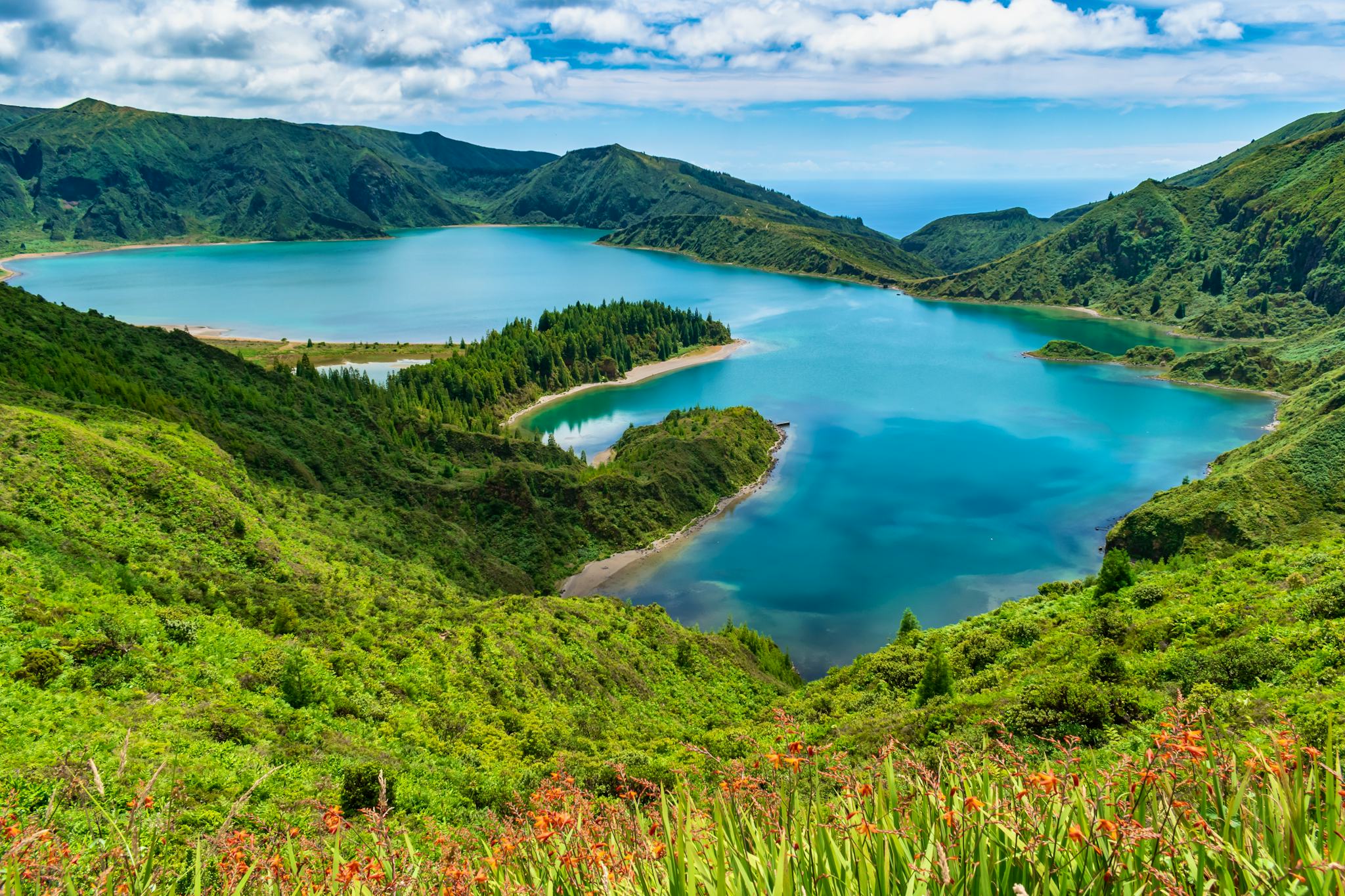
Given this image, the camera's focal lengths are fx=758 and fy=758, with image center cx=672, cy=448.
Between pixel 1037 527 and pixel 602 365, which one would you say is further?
pixel 602 365

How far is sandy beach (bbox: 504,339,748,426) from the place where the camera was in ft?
362

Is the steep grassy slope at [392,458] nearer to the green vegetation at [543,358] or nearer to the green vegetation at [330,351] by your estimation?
the green vegetation at [543,358]

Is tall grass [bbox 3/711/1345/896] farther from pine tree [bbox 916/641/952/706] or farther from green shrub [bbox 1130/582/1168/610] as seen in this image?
green shrub [bbox 1130/582/1168/610]

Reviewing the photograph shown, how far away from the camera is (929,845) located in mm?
5148

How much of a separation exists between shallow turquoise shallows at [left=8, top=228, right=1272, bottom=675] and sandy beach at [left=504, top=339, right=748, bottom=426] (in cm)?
284

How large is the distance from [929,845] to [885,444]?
284 feet

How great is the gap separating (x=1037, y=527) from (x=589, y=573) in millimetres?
38971

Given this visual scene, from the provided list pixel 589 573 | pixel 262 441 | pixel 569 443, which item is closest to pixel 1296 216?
pixel 569 443

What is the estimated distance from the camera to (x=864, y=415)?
10069cm

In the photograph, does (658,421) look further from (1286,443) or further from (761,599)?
(1286,443)

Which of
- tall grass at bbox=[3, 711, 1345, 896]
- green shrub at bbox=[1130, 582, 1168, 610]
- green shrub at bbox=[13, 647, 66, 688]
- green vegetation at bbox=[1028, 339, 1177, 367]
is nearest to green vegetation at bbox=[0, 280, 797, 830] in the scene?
green shrub at bbox=[13, 647, 66, 688]

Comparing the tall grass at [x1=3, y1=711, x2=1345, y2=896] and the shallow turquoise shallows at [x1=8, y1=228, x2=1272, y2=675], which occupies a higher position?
the tall grass at [x1=3, y1=711, x2=1345, y2=896]

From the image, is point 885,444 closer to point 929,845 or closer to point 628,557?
point 628,557

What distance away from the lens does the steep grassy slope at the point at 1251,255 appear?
497 feet
